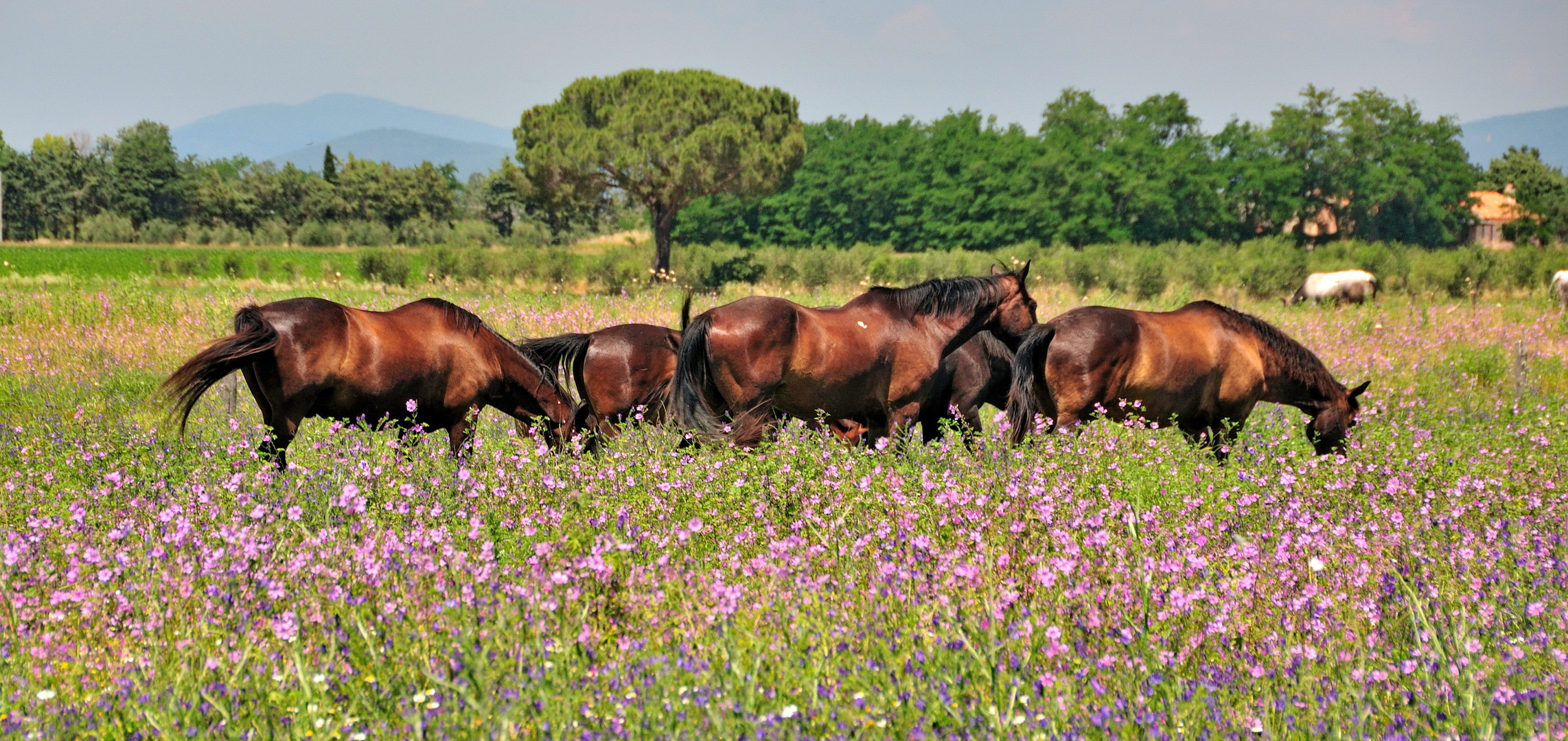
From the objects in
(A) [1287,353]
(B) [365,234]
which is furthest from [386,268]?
(B) [365,234]

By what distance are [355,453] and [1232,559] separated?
409 centimetres

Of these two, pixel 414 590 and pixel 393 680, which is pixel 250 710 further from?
pixel 414 590

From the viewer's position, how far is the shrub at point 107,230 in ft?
198

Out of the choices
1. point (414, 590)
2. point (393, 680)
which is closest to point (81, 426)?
point (414, 590)

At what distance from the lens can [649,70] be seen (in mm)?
40469

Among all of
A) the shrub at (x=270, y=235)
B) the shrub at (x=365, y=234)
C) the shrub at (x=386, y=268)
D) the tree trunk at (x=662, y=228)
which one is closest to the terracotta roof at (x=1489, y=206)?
the tree trunk at (x=662, y=228)

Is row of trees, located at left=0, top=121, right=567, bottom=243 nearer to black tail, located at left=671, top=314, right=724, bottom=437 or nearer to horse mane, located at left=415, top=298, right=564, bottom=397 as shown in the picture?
horse mane, located at left=415, top=298, right=564, bottom=397

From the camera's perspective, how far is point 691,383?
7145 mm

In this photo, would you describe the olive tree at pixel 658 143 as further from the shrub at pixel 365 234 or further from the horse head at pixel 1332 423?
the horse head at pixel 1332 423

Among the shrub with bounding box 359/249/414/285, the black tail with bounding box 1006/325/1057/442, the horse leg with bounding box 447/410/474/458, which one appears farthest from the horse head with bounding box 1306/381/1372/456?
the shrub with bounding box 359/249/414/285

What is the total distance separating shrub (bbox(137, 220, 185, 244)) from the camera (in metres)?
60.3

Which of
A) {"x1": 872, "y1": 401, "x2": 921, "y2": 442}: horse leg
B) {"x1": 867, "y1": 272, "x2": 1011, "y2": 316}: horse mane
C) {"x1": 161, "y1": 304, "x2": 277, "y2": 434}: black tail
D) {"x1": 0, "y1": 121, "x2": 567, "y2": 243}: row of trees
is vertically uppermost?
{"x1": 0, "y1": 121, "x2": 567, "y2": 243}: row of trees

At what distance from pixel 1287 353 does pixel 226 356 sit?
24.6ft

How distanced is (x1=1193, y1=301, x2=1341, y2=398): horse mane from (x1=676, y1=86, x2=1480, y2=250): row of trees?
47.9 metres
